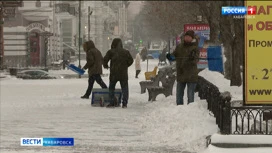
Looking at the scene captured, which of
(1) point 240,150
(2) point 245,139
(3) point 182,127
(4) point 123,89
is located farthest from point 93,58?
(1) point 240,150

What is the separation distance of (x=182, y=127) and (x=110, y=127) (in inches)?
93.9

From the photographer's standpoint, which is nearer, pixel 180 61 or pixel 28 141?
pixel 28 141

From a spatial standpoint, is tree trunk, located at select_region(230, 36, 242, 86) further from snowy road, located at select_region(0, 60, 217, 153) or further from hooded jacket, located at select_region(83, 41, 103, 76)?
hooded jacket, located at select_region(83, 41, 103, 76)

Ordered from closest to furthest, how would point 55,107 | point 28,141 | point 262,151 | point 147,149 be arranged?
point 262,151, point 147,149, point 28,141, point 55,107

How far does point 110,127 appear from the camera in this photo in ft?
46.6

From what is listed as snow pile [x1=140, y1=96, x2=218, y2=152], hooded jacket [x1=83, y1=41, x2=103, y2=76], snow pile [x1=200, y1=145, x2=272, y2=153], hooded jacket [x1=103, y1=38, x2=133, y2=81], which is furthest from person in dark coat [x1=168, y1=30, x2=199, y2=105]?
snow pile [x1=200, y1=145, x2=272, y2=153]

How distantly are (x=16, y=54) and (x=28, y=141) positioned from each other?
51306mm

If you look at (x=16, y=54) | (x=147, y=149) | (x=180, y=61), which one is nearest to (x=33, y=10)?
(x=16, y=54)

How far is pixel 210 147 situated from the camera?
9.25 m

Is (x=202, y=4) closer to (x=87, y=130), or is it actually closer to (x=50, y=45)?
(x=87, y=130)

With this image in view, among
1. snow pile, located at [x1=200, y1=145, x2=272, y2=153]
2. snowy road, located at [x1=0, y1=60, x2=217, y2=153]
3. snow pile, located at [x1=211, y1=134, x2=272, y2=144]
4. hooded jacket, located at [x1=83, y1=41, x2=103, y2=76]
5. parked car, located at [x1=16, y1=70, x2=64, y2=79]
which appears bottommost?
parked car, located at [x1=16, y1=70, x2=64, y2=79]

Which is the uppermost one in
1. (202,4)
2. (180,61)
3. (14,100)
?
(202,4)

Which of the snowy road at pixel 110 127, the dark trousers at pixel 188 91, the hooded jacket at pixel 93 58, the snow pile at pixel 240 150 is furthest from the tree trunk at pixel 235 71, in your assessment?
the snow pile at pixel 240 150

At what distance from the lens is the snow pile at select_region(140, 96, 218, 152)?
36.8 ft
